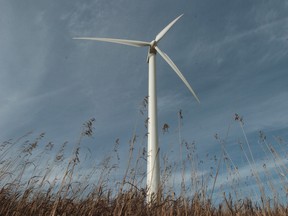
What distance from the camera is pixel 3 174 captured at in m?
5.54

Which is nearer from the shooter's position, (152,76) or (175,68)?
(152,76)

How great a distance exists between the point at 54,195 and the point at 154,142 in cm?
Result: 533

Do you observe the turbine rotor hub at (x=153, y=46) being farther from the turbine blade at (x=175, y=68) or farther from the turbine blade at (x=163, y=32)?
the turbine blade at (x=175, y=68)

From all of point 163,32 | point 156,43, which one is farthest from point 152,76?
point 163,32

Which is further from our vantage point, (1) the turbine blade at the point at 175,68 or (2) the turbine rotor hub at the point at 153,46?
(2) the turbine rotor hub at the point at 153,46

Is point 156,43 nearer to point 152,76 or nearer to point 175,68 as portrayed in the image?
point 175,68

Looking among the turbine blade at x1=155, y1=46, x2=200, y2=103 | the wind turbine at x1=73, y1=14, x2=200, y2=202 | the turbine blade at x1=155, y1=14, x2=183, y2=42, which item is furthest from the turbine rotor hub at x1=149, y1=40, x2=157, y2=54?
the turbine blade at x1=155, y1=46, x2=200, y2=103

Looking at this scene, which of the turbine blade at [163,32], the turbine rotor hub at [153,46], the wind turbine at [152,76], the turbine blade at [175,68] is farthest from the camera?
the turbine blade at [163,32]

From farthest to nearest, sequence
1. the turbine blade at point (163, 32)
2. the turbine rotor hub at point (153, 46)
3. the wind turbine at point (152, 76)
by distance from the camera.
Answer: the turbine blade at point (163, 32)
the turbine rotor hub at point (153, 46)
the wind turbine at point (152, 76)

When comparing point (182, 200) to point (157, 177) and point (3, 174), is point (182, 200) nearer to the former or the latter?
point (157, 177)

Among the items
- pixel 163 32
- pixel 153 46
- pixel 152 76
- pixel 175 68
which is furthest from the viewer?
pixel 163 32

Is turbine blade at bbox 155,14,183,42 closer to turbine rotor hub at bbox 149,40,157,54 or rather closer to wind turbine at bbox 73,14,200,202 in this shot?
wind turbine at bbox 73,14,200,202

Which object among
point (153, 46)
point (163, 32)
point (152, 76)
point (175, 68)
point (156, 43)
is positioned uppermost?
point (163, 32)

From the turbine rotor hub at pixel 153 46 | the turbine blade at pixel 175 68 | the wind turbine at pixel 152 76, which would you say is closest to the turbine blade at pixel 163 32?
the wind turbine at pixel 152 76
